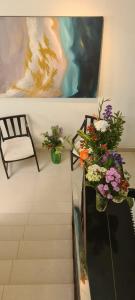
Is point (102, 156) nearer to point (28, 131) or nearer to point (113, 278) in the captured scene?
point (113, 278)

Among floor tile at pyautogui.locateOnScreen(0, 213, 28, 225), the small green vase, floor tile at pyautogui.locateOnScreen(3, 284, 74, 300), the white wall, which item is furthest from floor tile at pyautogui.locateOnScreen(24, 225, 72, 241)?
the white wall

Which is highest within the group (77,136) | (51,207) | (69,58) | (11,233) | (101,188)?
(69,58)

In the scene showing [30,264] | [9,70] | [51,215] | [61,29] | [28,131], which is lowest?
[51,215]

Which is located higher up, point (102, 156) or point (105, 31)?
point (105, 31)

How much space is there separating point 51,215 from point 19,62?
213 centimetres

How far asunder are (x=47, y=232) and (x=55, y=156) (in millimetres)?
1570

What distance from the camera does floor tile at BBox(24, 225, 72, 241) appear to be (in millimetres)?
2641

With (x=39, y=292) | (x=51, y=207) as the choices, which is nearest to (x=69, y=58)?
(x=51, y=207)

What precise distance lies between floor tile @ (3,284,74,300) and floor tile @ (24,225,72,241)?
73 centimetres

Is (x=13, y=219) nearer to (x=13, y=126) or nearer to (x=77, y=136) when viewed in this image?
(x=13, y=126)

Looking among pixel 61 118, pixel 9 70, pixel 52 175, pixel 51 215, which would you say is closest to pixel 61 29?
pixel 9 70

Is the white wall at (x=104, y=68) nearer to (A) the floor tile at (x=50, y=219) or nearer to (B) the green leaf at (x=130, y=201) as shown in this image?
(A) the floor tile at (x=50, y=219)

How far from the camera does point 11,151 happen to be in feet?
12.4

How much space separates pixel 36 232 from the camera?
2.71 meters
